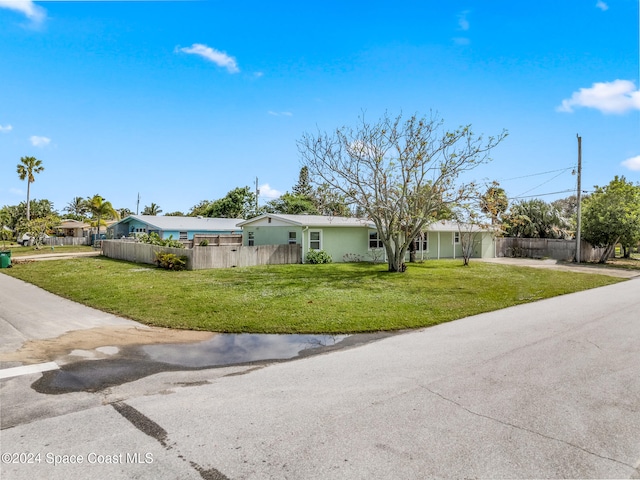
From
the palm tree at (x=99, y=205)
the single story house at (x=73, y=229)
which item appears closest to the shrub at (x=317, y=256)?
the palm tree at (x=99, y=205)

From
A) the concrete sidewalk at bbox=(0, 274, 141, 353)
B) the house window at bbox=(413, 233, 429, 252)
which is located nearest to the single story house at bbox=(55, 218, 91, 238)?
the concrete sidewalk at bbox=(0, 274, 141, 353)

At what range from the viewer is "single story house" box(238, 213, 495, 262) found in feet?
70.6

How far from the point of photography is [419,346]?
658 centimetres

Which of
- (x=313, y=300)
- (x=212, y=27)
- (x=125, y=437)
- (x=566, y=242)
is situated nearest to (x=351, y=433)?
(x=125, y=437)

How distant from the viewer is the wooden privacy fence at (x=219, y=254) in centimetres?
1777

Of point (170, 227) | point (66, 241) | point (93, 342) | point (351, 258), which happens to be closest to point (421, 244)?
point (351, 258)

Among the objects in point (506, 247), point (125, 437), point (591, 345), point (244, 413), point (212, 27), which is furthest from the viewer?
point (506, 247)

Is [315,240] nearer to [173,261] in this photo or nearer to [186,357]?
[173,261]

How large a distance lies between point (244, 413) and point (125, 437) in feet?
3.72

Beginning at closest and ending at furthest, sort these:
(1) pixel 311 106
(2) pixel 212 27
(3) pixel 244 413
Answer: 1. (3) pixel 244 413
2. (2) pixel 212 27
3. (1) pixel 311 106

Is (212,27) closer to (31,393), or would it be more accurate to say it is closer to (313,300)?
(313,300)

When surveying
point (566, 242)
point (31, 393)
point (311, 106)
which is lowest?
point (31, 393)

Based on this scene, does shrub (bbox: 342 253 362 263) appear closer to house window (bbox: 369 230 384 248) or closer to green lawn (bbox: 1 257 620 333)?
house window (bbox: 369 230 384 248)

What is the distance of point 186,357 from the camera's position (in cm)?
603
